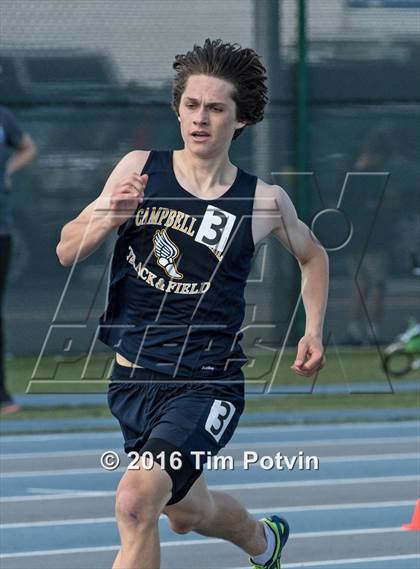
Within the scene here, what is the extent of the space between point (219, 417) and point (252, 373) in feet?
24.1

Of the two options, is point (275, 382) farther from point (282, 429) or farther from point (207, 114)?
point (207, 114)

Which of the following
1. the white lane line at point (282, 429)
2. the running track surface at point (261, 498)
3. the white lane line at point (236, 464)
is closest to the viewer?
the running track surface at point (261, 498)

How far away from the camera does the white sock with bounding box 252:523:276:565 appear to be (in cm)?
597

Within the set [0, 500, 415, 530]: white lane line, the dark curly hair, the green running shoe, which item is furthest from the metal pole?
the dark curly hair

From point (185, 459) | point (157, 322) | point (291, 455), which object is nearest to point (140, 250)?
point (157, 322)

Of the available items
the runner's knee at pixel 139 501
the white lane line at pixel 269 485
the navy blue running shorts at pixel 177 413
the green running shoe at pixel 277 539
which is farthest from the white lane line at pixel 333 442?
the runner's knee at pixel 139 501

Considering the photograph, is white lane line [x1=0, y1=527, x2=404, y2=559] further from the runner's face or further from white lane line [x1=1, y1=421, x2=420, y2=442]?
white lane line [x1=1, y1=421, x2=420, y2=442]

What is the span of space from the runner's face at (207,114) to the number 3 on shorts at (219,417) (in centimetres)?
88

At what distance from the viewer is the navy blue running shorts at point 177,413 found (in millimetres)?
5102

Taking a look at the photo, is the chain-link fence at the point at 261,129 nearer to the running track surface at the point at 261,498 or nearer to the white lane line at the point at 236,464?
the running track surface at the point at 261,498

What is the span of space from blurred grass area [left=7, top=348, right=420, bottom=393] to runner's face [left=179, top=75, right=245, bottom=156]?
21.4 feet

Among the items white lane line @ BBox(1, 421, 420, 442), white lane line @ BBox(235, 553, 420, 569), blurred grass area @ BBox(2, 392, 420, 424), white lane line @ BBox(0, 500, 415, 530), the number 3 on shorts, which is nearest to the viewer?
the number 3 on shorts

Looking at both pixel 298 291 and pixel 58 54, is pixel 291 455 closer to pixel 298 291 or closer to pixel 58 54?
pixel 298 291

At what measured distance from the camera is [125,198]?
5062 mm
